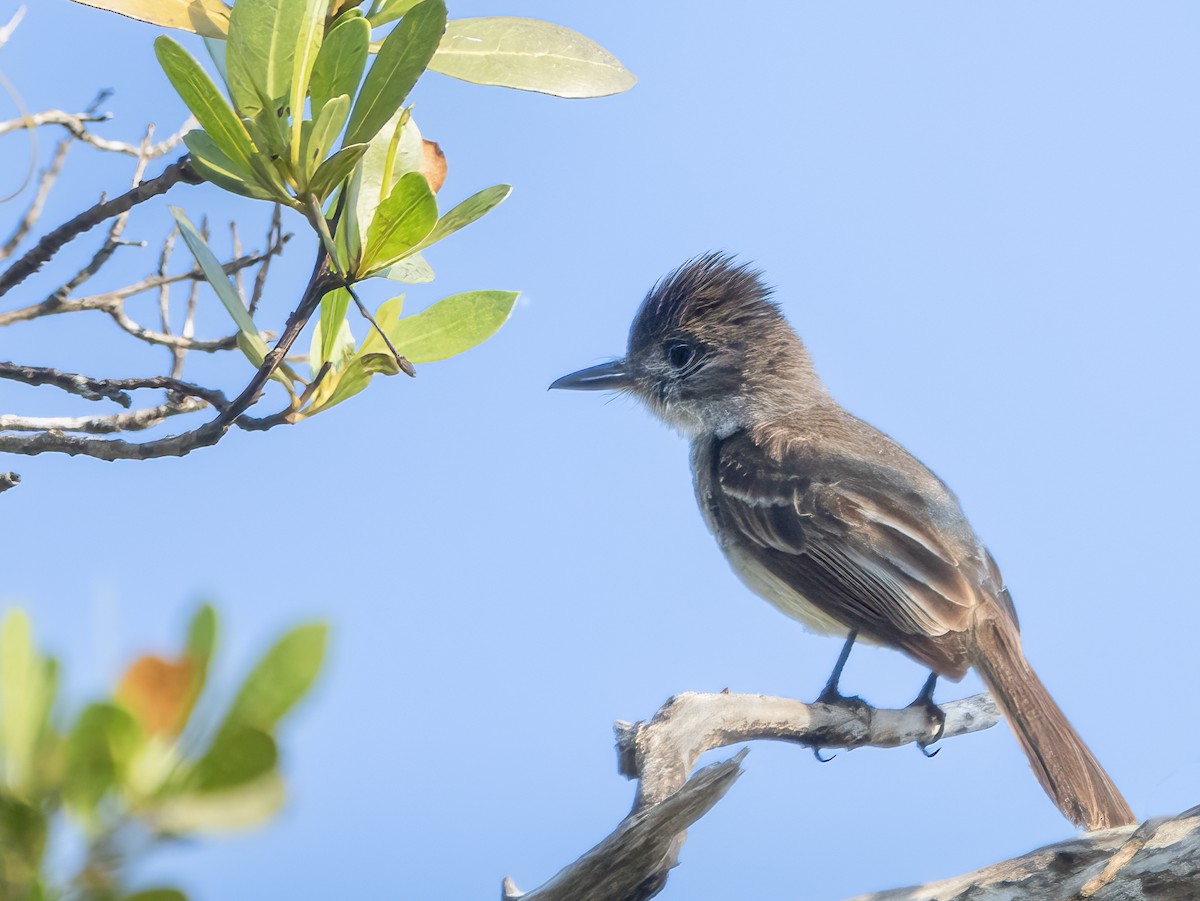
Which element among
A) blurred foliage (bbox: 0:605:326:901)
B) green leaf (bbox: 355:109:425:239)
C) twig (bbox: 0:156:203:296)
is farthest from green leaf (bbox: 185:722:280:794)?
twig (bbox: 0:156:203:296)

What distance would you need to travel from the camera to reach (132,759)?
37.4 inches

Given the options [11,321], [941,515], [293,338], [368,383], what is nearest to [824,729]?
[941,515]

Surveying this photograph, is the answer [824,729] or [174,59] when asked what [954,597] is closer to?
[824,729]

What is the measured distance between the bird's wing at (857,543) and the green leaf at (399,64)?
9.28 ft

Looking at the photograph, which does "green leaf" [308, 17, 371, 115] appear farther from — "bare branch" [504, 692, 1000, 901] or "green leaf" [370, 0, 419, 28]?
"bare branch" [504, 692, 1000, 901]

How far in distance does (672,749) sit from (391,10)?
168cm

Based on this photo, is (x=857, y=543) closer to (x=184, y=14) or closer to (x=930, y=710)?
(x=930, y=710)

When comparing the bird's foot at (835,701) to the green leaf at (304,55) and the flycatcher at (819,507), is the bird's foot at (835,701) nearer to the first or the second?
the flycatcher at (819,507)

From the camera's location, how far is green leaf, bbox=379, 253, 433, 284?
238 centimetres

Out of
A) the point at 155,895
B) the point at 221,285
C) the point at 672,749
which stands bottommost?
the point at 155,895

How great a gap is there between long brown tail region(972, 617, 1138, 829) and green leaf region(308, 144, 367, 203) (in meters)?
2.97

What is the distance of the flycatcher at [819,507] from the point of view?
13.3 feet

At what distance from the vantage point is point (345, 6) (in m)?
2.11

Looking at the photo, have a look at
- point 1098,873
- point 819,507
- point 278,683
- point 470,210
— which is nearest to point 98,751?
point 278,683
